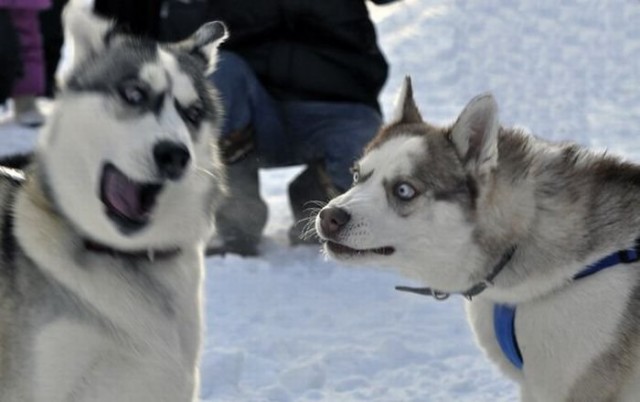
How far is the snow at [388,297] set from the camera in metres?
4.66

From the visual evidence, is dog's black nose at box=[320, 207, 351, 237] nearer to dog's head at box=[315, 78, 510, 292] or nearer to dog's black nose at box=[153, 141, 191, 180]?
dog's head at box=[315, 78, 510, 292]

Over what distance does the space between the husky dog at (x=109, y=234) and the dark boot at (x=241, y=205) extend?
3.15 m

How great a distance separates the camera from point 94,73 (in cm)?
311

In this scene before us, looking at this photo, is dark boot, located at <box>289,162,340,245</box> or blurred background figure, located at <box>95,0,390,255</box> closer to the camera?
blurred background figure, located at <box>95,0,390,255</box>

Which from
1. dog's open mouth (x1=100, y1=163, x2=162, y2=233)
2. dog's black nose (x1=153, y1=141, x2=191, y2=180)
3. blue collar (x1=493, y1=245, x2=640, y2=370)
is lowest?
blue collar (x1=493, y1=245, x2=640, y2=370)

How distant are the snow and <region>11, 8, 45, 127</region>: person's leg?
254 millimetres

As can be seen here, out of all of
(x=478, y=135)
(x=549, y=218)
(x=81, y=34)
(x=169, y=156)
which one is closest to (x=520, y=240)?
(x=549, y=218)

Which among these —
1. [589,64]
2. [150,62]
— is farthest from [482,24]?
[150,62]

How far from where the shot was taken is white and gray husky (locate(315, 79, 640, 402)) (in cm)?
336

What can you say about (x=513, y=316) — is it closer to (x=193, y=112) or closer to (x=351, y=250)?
(x=351, y=250)

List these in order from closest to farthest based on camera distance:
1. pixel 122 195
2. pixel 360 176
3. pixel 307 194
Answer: pixel 122 195 < pixel 360 176 < pixel 307 194

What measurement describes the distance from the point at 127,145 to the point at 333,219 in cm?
78

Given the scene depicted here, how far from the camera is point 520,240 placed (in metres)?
3.48

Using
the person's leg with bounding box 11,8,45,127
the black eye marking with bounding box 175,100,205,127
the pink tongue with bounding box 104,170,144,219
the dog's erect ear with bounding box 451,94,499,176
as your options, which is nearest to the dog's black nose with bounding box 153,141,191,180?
the pink tongue with bounding box 104,170,144,219
